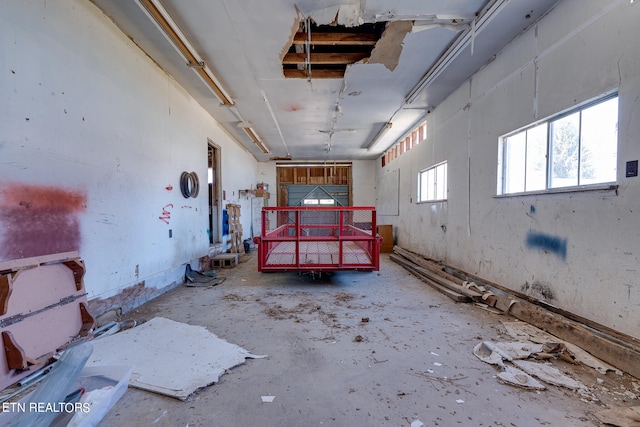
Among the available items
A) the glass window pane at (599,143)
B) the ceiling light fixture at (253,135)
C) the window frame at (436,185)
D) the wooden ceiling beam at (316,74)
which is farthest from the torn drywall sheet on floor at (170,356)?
the ceiling light fixture at (253,135)

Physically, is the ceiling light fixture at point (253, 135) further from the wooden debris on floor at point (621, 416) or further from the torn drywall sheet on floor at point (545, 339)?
the wooden debris on floor at point (621, 416)

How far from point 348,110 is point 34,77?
16.2 ft

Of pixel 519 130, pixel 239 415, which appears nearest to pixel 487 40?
pixel 519 130

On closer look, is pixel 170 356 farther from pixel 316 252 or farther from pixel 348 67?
pixel 348 67

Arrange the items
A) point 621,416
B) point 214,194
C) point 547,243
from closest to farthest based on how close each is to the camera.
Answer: point 621,416
point 547,243
point 214,194

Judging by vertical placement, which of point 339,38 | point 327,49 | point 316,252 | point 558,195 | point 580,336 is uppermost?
point 327,49

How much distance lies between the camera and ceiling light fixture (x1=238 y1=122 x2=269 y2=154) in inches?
261

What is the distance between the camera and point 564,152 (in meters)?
2.77

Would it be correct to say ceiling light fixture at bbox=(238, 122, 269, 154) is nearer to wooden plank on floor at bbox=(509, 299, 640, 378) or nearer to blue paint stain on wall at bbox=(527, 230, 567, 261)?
blue paint stain on wall at bbox=(527, 230, 567, 261)

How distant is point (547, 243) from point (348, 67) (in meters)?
3.55

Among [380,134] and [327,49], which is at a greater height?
[327,49]

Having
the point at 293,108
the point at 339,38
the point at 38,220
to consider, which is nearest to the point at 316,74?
the point at 339,38

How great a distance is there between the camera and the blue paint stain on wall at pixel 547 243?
8.93 feet

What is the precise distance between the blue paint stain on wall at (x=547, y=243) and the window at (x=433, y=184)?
226 cm
